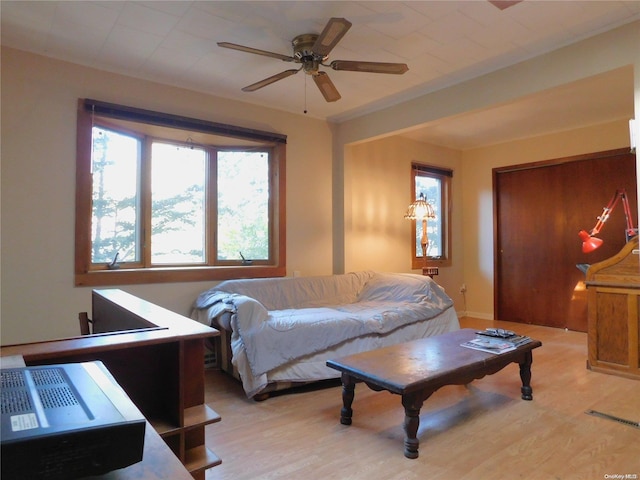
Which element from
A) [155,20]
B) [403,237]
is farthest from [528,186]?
[155,20]

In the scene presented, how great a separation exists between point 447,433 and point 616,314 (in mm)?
2029

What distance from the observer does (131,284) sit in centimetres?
331

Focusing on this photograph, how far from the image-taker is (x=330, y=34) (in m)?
2.20

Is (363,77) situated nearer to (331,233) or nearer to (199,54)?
(199,54)

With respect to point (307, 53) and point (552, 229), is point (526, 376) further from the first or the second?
point (552, 229)

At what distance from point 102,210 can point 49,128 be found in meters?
0.70

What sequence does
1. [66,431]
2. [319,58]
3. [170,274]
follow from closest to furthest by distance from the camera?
[66,431] → [319,58] → [170,274]

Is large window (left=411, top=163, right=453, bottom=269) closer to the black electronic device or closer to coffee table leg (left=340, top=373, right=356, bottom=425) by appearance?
coffee table leg (left=340, top=373, right=356, bottom=425)

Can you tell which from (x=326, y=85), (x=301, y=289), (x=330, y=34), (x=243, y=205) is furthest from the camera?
(x=243, y=205)

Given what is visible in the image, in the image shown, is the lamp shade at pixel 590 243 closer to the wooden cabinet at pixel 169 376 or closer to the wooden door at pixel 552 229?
the wooden door at pixel 552 229

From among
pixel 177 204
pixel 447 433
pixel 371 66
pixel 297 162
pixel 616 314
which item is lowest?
pixel 447 433

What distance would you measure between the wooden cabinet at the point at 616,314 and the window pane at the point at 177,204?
353 centimetres

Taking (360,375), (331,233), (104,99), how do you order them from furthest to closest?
(331,233)
(104,99)
(360,375)

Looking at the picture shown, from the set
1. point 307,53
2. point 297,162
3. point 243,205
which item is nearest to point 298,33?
point 307,53
